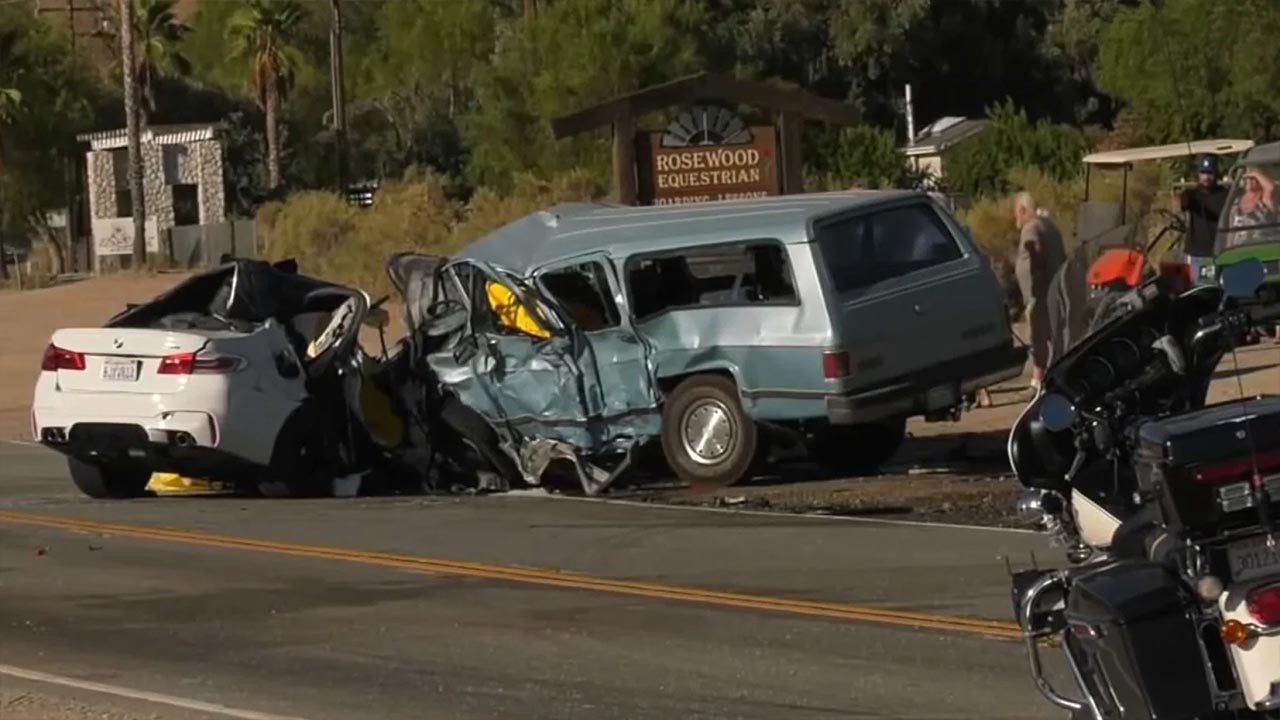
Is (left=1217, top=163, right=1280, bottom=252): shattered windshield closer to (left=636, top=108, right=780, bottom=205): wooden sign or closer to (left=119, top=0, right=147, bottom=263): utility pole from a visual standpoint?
(left=636, top=108, right=780, bottom=205): wooden sign

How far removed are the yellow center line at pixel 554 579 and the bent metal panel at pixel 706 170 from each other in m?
9.91

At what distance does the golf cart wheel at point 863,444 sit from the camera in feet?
56.4

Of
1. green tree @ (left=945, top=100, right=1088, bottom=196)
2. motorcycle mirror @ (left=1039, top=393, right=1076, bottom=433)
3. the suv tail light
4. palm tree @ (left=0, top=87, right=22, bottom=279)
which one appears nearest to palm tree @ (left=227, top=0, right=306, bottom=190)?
palm tree @ (left=0, top=87, right=22, bottom=279)

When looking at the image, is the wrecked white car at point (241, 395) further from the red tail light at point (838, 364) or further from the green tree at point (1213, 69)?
the green tree at point (1213, 69)

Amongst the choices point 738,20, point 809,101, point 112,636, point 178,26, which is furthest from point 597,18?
point 112,636

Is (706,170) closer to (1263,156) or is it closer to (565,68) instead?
(1263,156)

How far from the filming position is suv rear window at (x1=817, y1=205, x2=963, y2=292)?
628 inches

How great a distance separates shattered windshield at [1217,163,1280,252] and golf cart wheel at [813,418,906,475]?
505 cm

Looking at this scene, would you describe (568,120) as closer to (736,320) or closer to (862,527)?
(736,320)

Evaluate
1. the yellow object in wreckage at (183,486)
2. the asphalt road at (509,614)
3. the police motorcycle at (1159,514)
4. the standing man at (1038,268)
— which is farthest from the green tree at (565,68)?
the police motorcycle at (1159,514)

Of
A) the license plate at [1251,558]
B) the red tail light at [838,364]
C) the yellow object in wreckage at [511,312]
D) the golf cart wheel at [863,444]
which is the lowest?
the golf cart wheel at [863,444]

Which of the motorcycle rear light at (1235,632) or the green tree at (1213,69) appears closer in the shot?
the motorcycle rear light at (1235,632)

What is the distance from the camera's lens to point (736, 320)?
16.2 meters

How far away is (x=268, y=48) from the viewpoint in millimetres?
67000
